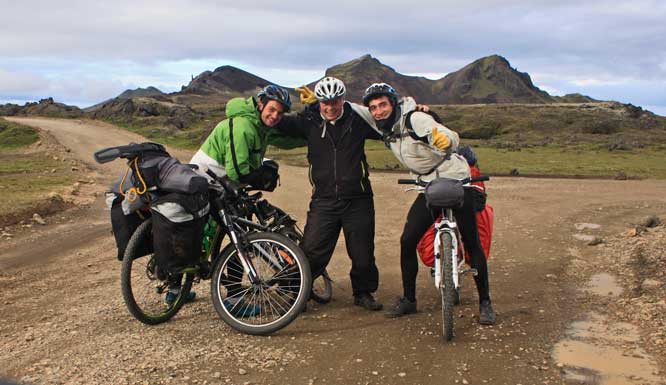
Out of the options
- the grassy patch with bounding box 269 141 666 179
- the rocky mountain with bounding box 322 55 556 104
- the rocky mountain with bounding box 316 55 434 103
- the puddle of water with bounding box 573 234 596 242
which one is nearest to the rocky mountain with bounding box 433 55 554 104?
the rocky mountain with bounding box 322 55 556 104

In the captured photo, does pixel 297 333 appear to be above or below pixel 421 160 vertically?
below

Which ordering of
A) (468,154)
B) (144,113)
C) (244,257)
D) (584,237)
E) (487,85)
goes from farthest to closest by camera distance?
(487,85) < (144,113) < (584,237) < (468,154) < (244,257)

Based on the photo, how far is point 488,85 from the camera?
14488 cm

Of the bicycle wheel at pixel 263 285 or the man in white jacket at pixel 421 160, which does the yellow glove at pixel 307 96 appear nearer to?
the man in white jacket at pixel 421 160

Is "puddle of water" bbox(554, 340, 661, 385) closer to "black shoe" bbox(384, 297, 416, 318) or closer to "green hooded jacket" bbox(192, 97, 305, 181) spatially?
"black shoe" bbox(384, 297, 416, 318)

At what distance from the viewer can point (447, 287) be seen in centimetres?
496

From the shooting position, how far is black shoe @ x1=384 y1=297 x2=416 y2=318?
570 cm

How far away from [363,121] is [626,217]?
7.47 metres

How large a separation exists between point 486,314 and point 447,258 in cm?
82

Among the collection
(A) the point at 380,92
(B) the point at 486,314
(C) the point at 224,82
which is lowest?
(B) the point at 486,314

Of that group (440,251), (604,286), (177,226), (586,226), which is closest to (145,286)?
(177,226)

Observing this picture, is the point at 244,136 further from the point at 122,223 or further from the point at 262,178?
the point at 122,223

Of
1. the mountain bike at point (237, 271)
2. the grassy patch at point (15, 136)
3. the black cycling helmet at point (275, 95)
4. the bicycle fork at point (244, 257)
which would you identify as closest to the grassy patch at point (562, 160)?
the grassy patch at point (15, 136)

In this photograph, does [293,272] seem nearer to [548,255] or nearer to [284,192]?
[548,255]
